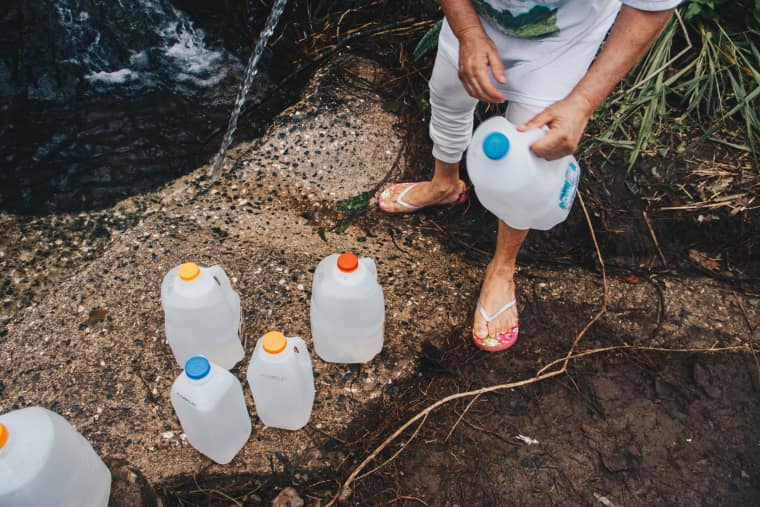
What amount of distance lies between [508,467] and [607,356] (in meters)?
0.66

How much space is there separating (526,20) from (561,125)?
13.8 inches

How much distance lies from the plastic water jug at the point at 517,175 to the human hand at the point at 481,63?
0.10m

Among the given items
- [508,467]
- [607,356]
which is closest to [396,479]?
[508,467]

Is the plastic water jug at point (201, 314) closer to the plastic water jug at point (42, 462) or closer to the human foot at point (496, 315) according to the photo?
the plastic water jug at point (42, 462)

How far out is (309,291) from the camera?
2.23 metres

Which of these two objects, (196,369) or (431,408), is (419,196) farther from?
(196,369)

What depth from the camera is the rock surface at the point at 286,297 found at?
1879 mm

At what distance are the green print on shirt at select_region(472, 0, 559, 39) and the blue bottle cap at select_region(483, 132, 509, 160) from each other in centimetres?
38

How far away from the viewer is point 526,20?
1.56m

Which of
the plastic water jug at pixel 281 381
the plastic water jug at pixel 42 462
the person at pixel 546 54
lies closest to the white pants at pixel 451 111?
the person at pixel 546 54

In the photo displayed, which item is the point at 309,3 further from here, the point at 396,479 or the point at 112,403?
the point at 396,479

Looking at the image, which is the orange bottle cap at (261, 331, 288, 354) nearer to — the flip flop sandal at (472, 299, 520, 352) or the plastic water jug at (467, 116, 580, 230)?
the plastic water jug at (467, 116, 580, 230)

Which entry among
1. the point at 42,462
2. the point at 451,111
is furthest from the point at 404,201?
the point at 42,462

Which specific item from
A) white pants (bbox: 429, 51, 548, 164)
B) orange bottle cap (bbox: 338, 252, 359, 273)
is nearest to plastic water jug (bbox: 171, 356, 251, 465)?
orange bottle cap (bbox: 338, 252, 359, 273)
